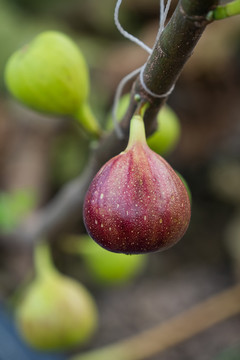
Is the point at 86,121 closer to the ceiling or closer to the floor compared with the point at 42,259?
closer to the ceiling

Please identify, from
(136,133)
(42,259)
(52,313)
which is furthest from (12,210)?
(136,133)

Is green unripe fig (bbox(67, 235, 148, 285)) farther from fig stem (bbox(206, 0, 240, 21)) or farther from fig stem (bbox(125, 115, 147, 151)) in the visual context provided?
fig stem (bbox(206, 0, 240, 21))

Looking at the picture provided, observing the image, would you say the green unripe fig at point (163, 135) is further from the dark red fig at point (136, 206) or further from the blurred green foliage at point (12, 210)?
the blurred green foliage at point (12, 210)

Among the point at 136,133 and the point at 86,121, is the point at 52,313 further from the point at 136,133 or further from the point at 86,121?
the point at 136,133

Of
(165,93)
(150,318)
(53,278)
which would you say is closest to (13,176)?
(150,318)

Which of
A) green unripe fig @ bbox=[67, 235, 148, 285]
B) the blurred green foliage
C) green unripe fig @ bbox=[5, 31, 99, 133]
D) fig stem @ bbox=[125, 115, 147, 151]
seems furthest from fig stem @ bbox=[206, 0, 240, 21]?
the blurred green foliage

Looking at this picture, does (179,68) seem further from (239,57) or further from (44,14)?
(44,14)

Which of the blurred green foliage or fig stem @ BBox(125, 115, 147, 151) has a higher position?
fig stem @ BBox(125, 115, 147, 151)
